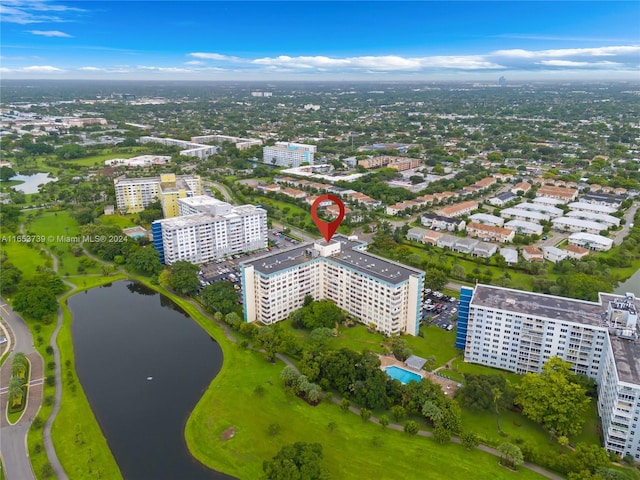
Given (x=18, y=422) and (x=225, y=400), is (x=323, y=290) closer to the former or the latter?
(x=225, y=400)

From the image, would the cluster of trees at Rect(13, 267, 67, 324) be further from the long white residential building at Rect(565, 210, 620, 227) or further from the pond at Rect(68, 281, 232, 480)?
the long white residential building at Rect(565, 210, 620, 227)

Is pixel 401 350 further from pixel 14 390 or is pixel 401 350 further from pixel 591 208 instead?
pixel 591 208

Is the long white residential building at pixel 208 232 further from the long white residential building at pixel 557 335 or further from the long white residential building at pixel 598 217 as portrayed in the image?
the long white residential building at pixel 598 217

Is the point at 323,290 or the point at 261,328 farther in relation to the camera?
the point at 323,290

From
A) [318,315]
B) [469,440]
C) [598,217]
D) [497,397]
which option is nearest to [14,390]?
[318,315]

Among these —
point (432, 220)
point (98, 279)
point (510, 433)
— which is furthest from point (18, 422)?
point (432, 220)

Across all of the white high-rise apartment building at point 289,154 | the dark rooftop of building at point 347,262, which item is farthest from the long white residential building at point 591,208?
the white high-rise apartment building at point 289,154
